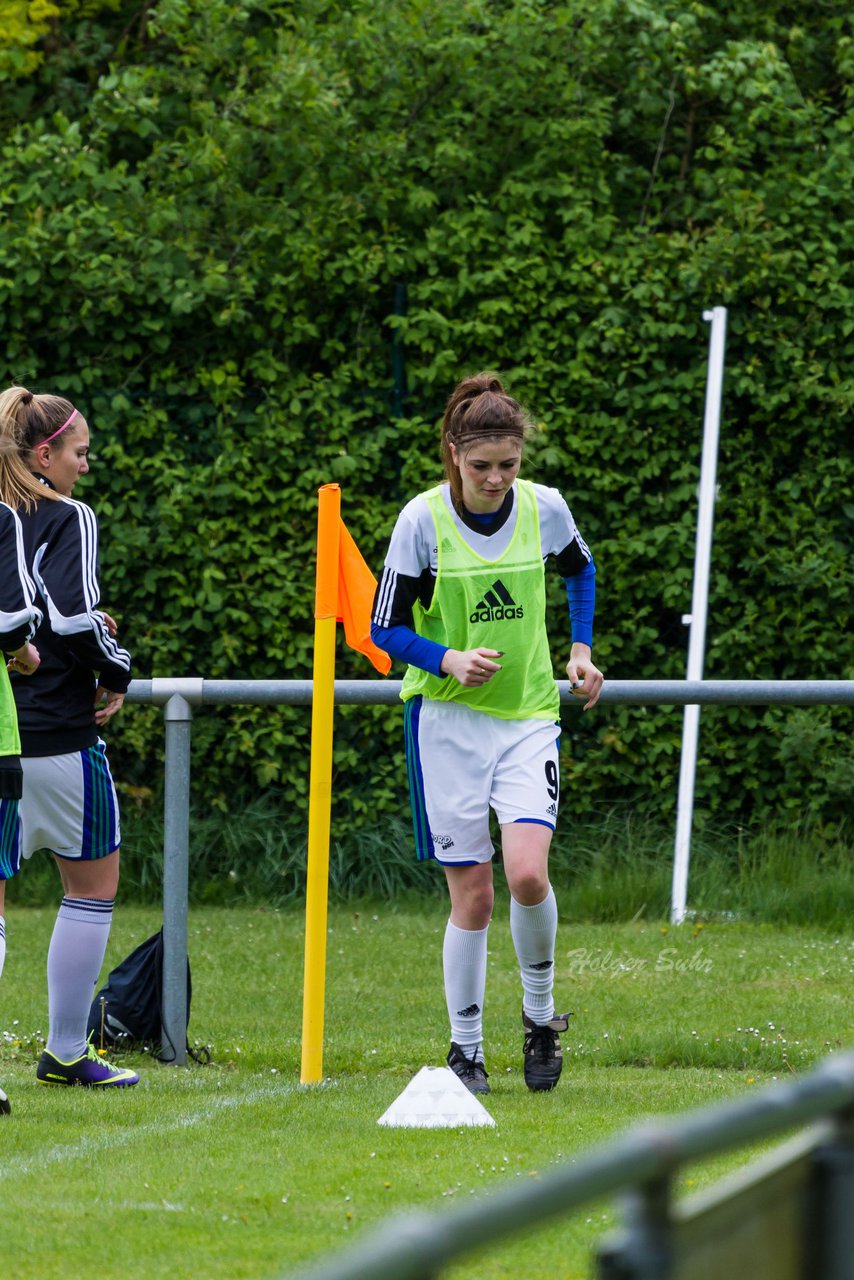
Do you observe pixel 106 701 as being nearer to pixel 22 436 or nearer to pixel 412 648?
pixel 22 436

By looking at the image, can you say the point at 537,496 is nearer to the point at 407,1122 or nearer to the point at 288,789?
the point at 407,1122

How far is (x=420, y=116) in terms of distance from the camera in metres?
9.64

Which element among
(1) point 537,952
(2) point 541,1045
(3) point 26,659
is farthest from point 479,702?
(3) point 26,659

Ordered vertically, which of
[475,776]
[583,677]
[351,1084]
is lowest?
[351,1084]

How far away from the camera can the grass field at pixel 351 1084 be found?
11.3ft

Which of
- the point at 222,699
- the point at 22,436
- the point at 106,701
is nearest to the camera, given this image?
the point at 22,436

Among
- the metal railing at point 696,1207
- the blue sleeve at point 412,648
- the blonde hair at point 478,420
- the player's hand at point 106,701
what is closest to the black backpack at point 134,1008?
the player's hand at point 106,701

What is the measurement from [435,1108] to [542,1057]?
69cm

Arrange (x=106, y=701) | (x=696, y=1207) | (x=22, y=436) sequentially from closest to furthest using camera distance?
(x=696, y=1207) < (x=22, y=436) < (x=106, y=701)

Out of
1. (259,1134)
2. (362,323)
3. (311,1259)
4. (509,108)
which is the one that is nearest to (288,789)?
(362,323)

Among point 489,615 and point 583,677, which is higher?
point 489,615

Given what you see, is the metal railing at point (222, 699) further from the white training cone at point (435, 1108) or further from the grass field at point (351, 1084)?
the white training cone at point (435, 1108)

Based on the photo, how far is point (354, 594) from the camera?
206 inches

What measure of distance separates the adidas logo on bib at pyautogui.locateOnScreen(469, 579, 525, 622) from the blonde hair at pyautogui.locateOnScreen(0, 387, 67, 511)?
4.10 ft
